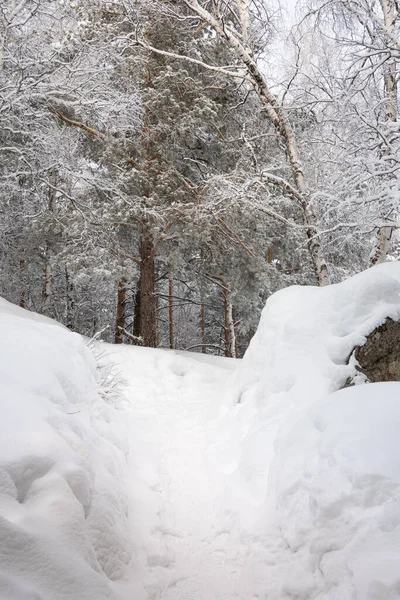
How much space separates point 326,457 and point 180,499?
1.53m

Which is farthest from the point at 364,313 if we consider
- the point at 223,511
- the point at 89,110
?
the point at 89,110

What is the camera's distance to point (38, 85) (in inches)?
260

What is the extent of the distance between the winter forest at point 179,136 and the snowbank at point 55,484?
2.81 m

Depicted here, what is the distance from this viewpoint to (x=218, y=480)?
152 inches

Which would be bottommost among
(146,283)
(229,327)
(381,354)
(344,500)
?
(344,500)

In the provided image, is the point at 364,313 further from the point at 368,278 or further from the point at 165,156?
the point at 165,156

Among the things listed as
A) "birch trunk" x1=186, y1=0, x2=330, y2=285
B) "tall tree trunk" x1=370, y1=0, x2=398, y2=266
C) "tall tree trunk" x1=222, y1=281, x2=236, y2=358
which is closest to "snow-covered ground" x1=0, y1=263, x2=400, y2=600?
"tall tree trunk" x1=370, y1=0, x2=398, y2=266

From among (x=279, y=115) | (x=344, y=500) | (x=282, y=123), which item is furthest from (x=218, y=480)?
(x=279, y=115)

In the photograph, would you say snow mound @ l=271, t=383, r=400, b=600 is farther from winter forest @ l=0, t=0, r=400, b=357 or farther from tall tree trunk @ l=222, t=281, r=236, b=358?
tall tree trunk @ l=222, t=281, r=236, b=358

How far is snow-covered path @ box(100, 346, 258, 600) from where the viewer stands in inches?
97.1

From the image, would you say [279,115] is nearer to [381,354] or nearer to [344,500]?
[381,354]

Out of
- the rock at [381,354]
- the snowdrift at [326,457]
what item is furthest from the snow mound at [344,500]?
the rock at [381,354]

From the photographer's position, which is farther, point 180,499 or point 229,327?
point 229,327

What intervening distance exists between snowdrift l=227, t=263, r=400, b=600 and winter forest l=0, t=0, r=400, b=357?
6.74ft
